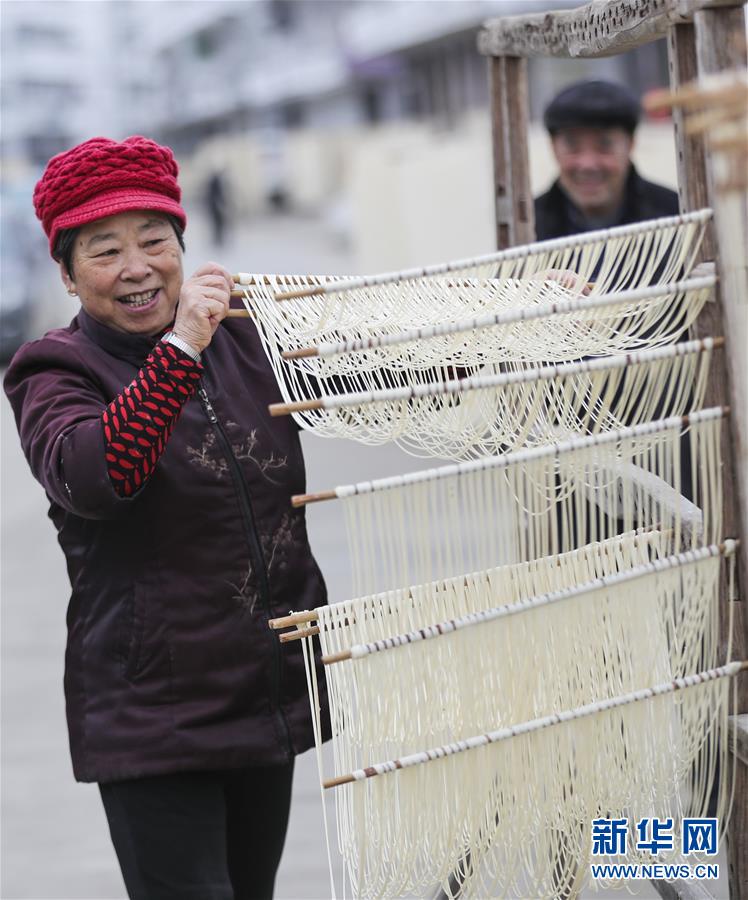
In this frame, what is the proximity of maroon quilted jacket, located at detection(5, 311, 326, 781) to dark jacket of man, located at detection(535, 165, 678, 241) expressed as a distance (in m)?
1.62

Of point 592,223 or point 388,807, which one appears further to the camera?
point 592,223

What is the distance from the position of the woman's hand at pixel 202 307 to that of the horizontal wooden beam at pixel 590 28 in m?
0.72

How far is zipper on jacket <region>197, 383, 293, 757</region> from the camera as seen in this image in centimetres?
190

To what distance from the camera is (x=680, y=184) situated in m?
1.77

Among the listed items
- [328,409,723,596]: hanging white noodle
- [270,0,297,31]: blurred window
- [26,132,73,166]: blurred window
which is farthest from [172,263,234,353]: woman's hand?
Answer: [26,132,73,166]: blurred window

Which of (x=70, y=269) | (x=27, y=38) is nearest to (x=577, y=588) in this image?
(x=70, y=269)

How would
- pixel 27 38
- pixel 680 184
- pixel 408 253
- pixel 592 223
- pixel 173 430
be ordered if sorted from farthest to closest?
pixel 27 38
pixel 408 253
pixel 592 223
pixel 173 430
pixel 680 184

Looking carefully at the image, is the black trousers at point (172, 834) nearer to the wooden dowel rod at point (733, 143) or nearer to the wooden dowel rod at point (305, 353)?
the wooden dowel rod at point (305, 353)

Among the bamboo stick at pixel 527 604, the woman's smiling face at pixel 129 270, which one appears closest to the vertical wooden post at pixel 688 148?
the bamboo stick at pixel 527 604

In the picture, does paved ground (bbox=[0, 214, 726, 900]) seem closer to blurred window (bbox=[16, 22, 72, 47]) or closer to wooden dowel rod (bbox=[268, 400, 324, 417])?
wooden dowel rod (bbox=[268, 400, 324, 417])

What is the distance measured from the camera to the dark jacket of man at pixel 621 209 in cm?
325

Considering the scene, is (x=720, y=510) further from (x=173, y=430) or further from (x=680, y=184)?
(x=173, y=430)

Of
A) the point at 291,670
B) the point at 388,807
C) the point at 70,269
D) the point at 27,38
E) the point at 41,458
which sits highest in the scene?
the point at 27,38

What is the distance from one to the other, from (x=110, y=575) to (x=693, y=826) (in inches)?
37.4
